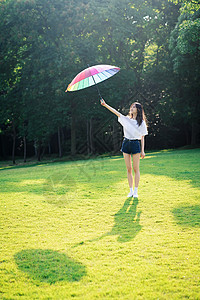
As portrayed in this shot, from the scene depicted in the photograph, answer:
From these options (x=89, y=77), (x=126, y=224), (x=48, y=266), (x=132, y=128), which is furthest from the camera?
(x=89, y=77)

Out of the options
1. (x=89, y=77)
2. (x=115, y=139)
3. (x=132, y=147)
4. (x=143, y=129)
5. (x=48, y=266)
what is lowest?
(x=48, y=266)

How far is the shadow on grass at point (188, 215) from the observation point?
520 centimetres

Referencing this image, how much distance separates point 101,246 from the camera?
14.1 feet

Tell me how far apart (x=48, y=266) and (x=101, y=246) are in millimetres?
867

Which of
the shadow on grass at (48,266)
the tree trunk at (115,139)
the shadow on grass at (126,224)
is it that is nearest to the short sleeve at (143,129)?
the shadow on grass at (126,224)

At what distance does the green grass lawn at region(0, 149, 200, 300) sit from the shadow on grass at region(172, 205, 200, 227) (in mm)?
17

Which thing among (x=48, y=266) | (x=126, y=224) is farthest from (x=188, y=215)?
(x=48, y=266)

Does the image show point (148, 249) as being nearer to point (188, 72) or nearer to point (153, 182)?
point (153, 182)

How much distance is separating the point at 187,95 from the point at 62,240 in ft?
83.8

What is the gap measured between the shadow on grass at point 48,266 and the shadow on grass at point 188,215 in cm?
230

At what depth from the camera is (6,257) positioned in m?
4.09

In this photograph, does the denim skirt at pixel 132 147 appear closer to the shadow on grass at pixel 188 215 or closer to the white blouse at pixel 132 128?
the white blouse at pixel 132 128

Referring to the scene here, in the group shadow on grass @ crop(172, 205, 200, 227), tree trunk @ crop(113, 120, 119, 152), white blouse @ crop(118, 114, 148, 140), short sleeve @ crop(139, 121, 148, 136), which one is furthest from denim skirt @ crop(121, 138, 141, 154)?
tree trunk @ crop(113, 120, 119, 152)

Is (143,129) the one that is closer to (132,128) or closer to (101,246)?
(132,128)
